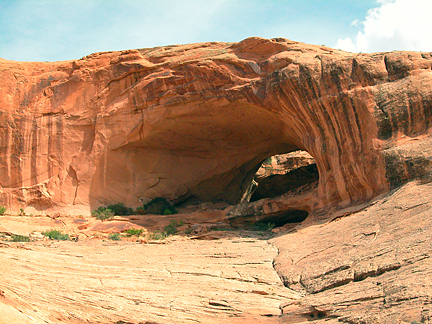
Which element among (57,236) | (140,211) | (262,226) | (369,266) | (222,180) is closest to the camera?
(369,266)

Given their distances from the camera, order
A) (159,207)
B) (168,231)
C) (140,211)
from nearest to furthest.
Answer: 1. (168,231)
2. (140,211)
3. (159,207)

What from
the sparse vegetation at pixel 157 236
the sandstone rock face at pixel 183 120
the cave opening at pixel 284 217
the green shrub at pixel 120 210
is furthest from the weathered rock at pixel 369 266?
the green shrub at pixel 120 210

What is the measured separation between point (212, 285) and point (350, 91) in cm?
850

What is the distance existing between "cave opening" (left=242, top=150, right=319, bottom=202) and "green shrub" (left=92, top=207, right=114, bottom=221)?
8.79 m

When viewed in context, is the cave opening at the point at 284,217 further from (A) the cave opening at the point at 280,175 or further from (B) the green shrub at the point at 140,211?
(A) the cave opening at the point at 280,175

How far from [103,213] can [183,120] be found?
507 cm

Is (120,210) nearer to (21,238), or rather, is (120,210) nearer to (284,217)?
(21,238)

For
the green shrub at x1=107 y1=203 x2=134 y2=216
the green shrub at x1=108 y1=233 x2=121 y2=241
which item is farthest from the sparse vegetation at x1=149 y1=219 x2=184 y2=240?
the green shrub at x1=107 y1=203 x2=134 y2=216

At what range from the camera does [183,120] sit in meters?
19.3

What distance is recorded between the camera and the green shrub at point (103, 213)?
60.7ft

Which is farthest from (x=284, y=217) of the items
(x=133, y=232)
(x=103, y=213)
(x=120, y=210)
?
(x=103, y=213)

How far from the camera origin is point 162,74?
18.8m

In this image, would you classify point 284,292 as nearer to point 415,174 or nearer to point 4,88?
point 415,174

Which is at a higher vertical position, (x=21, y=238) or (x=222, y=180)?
(x=222, y=180)
